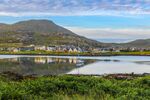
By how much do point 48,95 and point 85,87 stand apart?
8.59 feet

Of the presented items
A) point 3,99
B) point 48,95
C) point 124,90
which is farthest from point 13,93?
point 124,90

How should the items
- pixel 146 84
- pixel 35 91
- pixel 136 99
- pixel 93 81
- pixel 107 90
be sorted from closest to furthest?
pixel 136 99, pixel 35 91, pixel 107 90, pixel 93 81, pixel 146 84

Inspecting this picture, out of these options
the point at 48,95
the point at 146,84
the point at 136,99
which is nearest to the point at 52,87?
the point at 48,95

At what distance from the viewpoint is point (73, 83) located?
58.4 feet

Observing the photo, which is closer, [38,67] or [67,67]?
[38,67]

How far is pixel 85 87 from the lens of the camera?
17641mm

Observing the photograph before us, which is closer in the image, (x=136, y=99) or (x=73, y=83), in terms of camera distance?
(x=136, y=99)

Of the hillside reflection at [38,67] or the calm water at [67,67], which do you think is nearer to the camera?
the hillside reflection at [38,67]

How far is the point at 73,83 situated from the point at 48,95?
2.52 meters

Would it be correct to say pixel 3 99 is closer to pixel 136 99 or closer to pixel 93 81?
pixel 136 99

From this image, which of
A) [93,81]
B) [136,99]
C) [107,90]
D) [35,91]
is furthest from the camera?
[93,81]

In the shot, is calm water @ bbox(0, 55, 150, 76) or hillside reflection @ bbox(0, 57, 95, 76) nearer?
hillside reflection @ bbox(0, 57, 95, 76)

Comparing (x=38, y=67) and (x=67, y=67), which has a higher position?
(x=38, y=67)

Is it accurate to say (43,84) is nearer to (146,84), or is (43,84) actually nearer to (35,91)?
(35,91)
